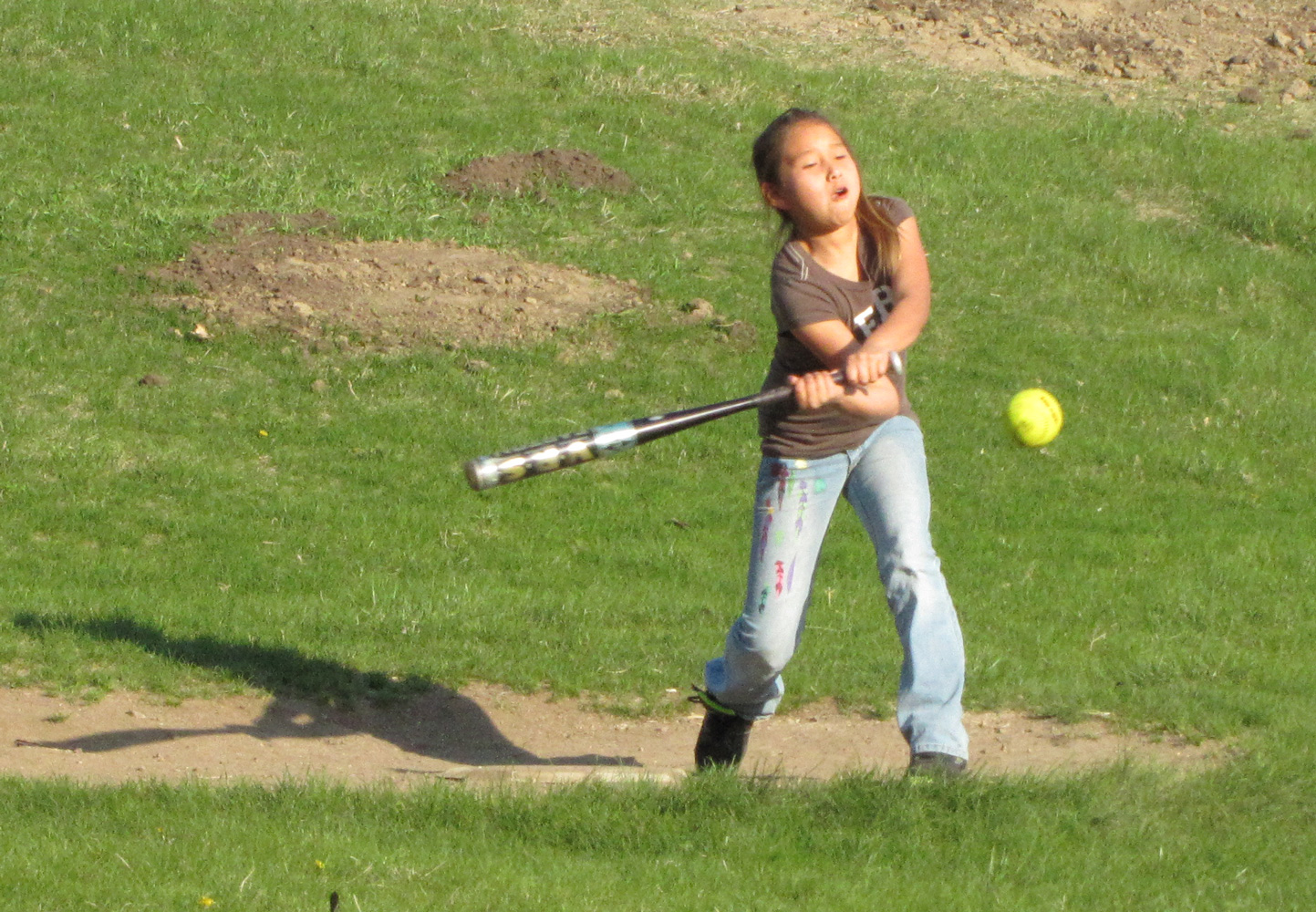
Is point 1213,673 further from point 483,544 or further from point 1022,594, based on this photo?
point 483,544

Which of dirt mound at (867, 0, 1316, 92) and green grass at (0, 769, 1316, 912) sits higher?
dirt mound at (867, 0, 1316, 92)

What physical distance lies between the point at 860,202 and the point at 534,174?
676 cm

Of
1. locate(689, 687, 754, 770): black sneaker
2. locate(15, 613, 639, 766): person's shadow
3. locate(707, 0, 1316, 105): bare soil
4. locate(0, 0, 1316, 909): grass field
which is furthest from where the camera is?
locate(707, 0, 1316, 105): bare soil

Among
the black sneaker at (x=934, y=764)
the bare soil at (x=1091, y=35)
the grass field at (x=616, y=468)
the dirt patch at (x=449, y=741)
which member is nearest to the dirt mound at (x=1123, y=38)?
the bare soil at (x=1091, y=35)

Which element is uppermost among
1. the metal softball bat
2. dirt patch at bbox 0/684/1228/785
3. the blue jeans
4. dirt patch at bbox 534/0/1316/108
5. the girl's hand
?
dirt patch at bbox 534/0/1316/108

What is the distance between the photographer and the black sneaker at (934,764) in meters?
4.56

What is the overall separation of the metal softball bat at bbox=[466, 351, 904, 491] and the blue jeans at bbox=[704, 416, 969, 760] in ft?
0.79

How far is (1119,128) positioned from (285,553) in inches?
322

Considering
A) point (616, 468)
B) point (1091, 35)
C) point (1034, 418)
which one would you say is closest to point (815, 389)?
point (1034, 418)

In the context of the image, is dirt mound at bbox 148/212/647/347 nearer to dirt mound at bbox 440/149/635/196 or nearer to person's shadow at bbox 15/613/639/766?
dirt mound at bbox 440/149/635/196

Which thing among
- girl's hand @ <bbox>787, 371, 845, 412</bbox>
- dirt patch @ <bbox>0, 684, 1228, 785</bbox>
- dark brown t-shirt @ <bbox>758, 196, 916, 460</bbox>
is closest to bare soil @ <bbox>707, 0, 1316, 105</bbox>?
dirt patch @ <bbox>0, 684, 1228, 785</bbox>

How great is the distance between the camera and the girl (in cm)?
459

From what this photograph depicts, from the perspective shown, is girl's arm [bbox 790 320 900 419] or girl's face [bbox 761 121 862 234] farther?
girl's face [bbox 761 121 862 234]

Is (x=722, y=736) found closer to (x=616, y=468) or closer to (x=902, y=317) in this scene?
(x=902, y=317)
